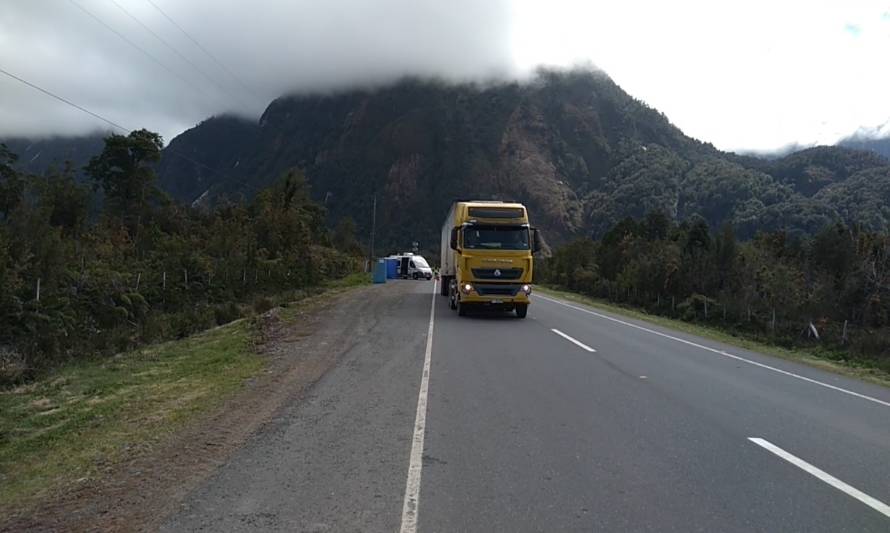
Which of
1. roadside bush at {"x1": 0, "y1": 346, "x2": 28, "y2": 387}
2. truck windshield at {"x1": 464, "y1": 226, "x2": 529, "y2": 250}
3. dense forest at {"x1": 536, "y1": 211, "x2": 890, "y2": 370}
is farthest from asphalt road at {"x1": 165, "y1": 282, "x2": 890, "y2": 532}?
dense forest at {"x1": 536, "y1": 211, "x2": 890, "y2": 370}

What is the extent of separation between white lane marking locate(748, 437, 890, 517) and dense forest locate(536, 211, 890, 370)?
39.4 feet

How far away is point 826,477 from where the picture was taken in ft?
18.7

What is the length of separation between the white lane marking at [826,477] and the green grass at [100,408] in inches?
245

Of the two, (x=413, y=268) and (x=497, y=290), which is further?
(x=413, y=268)

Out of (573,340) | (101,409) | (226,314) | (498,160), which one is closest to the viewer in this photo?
(101,409)

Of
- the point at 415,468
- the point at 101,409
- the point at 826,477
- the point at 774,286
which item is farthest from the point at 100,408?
the point at 774,286

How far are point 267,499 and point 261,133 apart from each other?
18023 centimetres

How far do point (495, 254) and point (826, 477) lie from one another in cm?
1369

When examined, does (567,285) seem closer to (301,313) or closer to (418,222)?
(301,313)

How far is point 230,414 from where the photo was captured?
7551 mm

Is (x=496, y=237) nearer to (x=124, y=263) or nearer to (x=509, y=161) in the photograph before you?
(x=124, y=263)

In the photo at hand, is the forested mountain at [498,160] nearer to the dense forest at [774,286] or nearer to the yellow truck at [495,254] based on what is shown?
the dense forest at [774,286]

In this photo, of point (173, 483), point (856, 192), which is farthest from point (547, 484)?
point (856, 192)

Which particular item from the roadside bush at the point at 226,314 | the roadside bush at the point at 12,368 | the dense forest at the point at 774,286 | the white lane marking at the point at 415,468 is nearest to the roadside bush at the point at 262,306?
the roadside bush at the point at 226,314
